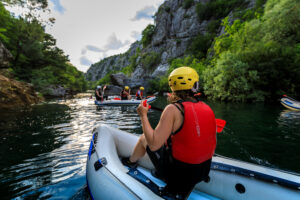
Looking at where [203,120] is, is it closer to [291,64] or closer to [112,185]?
[112,185]

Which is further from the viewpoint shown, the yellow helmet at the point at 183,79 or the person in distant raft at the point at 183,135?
the yellow helmet at the point at 183,79

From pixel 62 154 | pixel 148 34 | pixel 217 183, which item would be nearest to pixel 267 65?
pixel 217 183

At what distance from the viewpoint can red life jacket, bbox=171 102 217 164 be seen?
4.60 ft

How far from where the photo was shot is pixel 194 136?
1.42 m

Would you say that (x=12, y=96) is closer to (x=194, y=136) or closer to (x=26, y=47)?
(x=26, y=47)

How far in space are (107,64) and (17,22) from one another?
15046 centimetres

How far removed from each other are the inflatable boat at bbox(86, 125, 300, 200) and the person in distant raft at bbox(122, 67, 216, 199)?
0.34 meters

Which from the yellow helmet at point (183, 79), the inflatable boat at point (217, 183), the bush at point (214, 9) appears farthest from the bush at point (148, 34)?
the inflatable boat at point (217, 183)

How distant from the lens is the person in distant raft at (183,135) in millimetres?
1396

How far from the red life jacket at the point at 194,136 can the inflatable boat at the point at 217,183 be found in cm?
53

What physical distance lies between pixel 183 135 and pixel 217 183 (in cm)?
121

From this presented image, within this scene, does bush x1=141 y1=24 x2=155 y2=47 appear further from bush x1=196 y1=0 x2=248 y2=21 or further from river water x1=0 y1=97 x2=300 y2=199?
river water x1=0 y1=97 x2=300 y2=199

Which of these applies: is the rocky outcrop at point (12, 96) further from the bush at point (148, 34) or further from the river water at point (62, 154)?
the bush at point (148, 34)

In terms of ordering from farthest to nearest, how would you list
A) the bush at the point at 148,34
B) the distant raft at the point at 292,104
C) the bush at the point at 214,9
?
the bush at the point at 148,34, the bush at the point at 214,9, the distant raft at the point at 292,104
